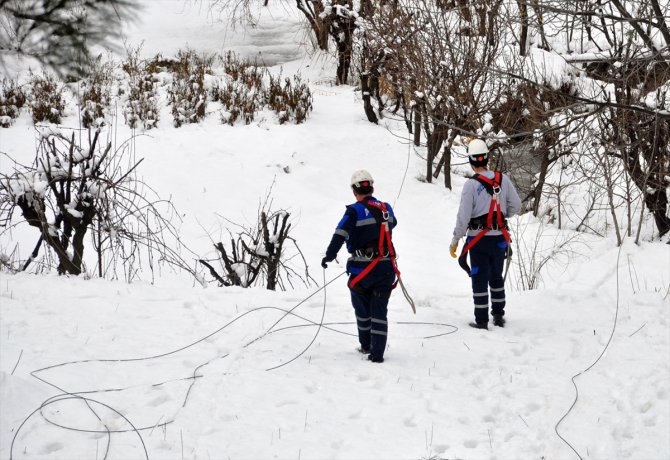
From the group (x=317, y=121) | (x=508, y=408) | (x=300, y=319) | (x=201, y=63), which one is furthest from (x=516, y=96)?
(x=201, y=63)

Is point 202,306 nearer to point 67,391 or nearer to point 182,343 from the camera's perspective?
point 182,343

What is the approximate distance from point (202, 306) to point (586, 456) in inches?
137

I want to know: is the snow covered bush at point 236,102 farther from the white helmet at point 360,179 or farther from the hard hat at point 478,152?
the white helmet at point 360,179

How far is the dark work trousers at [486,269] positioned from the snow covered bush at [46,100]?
9.63 meters

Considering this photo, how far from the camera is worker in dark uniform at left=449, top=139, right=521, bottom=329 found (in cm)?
546

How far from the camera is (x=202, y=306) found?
5910 mm

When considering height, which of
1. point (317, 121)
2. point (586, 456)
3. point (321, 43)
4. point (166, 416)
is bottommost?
point (586, 456)

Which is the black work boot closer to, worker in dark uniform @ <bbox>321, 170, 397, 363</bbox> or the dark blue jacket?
worker in dark uniform @ <bbox>321, 170, 397, 363</bbox>

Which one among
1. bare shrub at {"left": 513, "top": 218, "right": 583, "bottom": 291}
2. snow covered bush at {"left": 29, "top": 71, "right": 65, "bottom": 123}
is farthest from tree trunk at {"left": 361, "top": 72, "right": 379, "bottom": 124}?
snow covered bush at {"left": 29, "top": 71, "right": 65, "bottom": 123}

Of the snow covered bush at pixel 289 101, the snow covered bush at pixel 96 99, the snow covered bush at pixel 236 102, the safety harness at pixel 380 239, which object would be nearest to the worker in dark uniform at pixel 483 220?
the safety harness at pixel 380 239

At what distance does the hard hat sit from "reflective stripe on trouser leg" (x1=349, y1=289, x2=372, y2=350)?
1.52 m

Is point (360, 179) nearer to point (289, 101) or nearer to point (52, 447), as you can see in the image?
point (52, 447)

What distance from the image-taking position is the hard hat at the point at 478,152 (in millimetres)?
5351

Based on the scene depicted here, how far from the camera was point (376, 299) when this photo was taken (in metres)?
4.82
